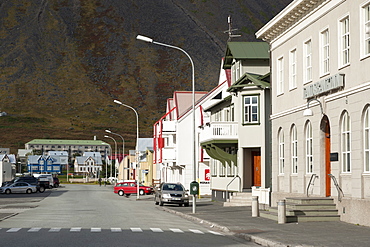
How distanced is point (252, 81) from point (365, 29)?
1484 centimetres

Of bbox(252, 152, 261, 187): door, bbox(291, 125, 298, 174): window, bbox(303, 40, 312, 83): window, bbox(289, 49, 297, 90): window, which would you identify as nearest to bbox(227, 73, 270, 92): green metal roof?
bbox(252, 152, 261, 187): door

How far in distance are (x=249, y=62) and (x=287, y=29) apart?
9.32m

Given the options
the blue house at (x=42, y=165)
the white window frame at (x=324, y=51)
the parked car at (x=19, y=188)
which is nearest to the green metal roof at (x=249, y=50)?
the white window frame at (x=324, y=51)

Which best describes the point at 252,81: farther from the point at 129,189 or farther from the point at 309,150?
the point at 129,189

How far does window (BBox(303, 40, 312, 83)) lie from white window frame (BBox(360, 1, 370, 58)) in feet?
18.3

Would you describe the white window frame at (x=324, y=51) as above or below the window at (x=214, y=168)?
above

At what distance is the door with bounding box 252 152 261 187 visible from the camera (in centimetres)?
3931

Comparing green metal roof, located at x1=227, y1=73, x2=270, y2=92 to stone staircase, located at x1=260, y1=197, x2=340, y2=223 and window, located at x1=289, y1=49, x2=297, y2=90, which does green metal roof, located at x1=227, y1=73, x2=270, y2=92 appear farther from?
stone staircase, located at x1=260, y1=197, x2=340, y2=223

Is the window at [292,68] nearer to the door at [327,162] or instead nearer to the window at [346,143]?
the door at [327,162]

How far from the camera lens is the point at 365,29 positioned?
73.8 ft

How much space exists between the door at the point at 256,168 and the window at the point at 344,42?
15.5 meters

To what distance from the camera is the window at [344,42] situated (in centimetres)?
2420

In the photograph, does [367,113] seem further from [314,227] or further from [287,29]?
[287,29]

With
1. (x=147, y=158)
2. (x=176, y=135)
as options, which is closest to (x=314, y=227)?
(x=176, y=135)
